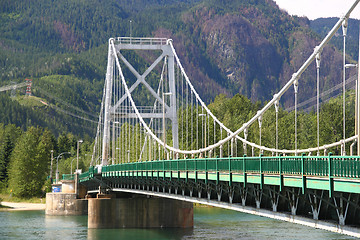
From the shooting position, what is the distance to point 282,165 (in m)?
28.9

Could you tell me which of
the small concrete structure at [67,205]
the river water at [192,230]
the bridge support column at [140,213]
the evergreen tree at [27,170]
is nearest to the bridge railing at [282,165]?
the river water at [192,230]

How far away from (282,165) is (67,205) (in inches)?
2975

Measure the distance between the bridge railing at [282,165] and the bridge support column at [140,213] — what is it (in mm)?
23715

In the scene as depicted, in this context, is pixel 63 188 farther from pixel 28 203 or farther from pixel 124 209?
pixel 124 209

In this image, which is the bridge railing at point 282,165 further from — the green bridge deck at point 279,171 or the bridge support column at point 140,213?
Result: the bridge support column at point 140,213

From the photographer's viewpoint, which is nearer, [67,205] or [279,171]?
[279,171]

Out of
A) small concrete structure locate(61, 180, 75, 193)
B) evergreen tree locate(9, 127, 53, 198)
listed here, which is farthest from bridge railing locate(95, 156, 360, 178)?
evergreen tree locate(9, 127, 53, 198)

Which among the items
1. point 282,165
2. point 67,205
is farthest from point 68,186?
point 282,165

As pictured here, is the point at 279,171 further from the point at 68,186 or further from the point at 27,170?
the point at 27,170

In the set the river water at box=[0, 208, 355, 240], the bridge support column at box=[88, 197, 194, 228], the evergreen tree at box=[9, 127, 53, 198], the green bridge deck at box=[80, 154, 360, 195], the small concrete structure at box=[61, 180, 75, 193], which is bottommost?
the river water at box=[0, 208, 355, 240]

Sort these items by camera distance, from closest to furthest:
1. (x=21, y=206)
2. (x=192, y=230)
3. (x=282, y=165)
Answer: (x=282, y=165), (x=192, y=230), (x=21, y=206)

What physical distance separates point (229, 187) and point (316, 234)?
27.7 m

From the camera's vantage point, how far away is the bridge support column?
71.6 m

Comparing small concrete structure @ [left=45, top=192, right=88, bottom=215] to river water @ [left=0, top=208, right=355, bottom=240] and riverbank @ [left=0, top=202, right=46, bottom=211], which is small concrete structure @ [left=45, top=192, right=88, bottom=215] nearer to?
river water @ [left=0, top=208, right=355, bottom=240]
